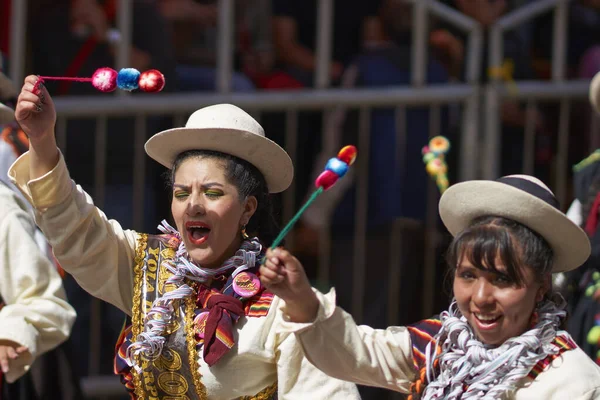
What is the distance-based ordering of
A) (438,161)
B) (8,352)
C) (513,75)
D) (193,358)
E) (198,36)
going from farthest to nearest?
(198,36) → (513,75) → (438,161) → (8,352) → (193,358)

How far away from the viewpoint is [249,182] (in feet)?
14.6

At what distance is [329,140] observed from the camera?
21.7 ft

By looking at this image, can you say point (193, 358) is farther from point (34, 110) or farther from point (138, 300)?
point (34, 110)

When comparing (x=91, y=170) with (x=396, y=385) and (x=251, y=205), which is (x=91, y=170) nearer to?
(x=251, y=205)

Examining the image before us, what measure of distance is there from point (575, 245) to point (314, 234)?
2.75m

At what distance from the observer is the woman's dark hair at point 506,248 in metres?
3.96

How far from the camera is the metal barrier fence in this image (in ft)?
21.2

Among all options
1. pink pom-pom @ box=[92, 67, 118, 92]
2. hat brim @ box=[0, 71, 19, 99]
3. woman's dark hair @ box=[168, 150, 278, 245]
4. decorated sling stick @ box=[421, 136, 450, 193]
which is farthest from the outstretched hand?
decorated sling stick @ box=[421, 136, 450, 193]

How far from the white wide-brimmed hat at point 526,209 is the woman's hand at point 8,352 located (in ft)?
5.28

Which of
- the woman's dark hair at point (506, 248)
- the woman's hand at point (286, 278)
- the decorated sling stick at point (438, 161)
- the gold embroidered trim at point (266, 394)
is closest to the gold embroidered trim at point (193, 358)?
the gold embroidered trim at point (266, 394)

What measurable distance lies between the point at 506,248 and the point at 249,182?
3.01 ft

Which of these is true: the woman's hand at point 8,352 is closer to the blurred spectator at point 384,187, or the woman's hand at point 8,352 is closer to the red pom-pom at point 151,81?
the red pom-pom at point 151,81

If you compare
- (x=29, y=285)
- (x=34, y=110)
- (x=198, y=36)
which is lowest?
(x=29, y=285)

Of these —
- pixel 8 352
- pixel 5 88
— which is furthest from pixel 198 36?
pixel 8 352
